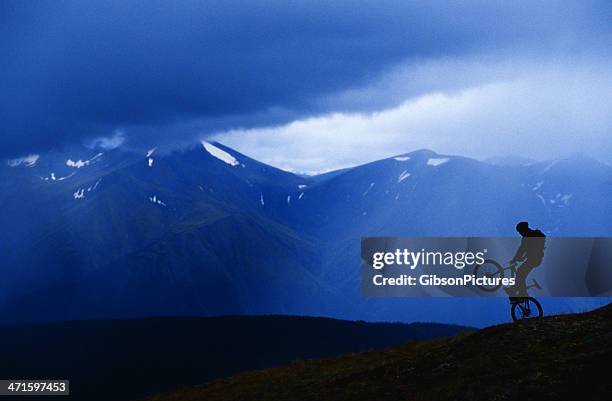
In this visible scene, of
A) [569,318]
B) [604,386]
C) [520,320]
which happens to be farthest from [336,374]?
→ [604,386]

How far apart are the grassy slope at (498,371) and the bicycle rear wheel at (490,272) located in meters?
2.06

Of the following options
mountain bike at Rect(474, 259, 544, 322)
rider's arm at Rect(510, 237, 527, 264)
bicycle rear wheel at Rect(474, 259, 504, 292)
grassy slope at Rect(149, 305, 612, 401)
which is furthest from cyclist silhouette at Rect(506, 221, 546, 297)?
grassy slope at Rect(149, 305, 612, 401)

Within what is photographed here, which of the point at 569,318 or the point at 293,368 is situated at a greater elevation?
the point at 569,318

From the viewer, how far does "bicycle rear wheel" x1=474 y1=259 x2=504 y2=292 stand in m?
26.9

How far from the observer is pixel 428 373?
22562 mm

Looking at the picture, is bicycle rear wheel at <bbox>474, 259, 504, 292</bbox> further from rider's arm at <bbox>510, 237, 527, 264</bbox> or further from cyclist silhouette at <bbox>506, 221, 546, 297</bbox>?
rider's arm at <bbox>510, 237, 527, 264</bbox>

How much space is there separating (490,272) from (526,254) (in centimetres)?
194

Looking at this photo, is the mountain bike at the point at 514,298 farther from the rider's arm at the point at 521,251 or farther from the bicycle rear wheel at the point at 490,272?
the rider's arm at the point at 521,251

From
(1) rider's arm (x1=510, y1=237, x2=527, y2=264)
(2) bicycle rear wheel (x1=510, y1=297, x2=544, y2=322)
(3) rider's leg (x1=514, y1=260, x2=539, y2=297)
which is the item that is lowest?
(2) bicycle rear wheel (x1=510, y1=297, x2=544, y2=322)

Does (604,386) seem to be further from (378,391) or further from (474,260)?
(474,260)

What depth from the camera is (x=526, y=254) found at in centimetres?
2603

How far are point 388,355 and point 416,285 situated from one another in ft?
12.5

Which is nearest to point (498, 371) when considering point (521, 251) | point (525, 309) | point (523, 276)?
point (521, 251)

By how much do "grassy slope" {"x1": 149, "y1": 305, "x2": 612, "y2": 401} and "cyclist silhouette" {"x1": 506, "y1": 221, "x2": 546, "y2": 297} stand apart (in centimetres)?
182
